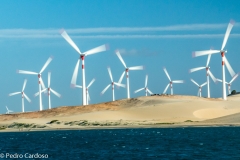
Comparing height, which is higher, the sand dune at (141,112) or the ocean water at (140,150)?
the ocean water at (140,150)

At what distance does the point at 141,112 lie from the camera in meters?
132

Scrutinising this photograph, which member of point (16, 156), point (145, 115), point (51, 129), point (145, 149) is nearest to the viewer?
point (16, 156)

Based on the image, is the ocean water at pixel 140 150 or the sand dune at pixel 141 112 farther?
Answer: the sand dune at pixel 141 112

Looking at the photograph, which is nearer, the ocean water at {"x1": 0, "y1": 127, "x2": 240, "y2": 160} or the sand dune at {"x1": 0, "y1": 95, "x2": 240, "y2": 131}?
the ocean water at {"x1": 0, "y1": 127, "x2": 240, "y2": 160}

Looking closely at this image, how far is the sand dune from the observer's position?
12581 cm

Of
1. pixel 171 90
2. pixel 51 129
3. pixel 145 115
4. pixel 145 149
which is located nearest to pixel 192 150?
pixel 145 149

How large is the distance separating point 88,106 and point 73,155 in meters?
81.9

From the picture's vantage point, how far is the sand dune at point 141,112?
413ft

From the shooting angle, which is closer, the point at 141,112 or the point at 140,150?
the point at 140,150

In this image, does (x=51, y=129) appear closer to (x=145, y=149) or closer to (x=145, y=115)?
(x=145, y=115)

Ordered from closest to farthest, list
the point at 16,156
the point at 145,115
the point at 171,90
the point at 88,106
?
the point at 16,156
the point at 145,115
the point at 88,106
the point at 171,90

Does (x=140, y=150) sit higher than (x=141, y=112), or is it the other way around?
(x=140, y=150)

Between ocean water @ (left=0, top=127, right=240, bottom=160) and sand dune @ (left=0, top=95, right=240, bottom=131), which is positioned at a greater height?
ocean water @ (left=0, top=127, right=240, bottom=160)

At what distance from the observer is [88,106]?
13875 centimetres
